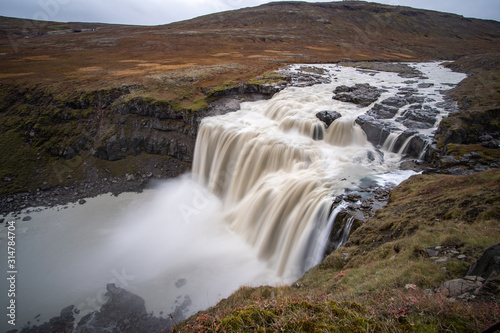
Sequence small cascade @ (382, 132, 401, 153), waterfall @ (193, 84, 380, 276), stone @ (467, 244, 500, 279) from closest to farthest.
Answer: stone @ (467, 244, 500, 279)
waterfall @ (193, 84, 380, 276)
small cascade @ (382, 132, 401, 153)

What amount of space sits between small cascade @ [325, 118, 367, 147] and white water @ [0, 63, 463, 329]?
77mm

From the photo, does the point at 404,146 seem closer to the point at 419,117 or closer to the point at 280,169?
the point at 419,117

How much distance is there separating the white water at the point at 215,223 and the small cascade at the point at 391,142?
0.52 metres

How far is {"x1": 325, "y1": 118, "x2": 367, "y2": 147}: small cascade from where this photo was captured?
63.4 feet

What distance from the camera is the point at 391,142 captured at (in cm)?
1786

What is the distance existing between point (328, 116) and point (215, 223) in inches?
483

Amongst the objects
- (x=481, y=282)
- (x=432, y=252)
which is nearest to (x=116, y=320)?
(x=432, y=252)

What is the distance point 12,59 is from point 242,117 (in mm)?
54093

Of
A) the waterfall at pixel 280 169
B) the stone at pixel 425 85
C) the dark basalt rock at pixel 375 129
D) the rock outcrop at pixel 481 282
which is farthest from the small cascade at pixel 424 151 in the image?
the stone at pixel 425 85

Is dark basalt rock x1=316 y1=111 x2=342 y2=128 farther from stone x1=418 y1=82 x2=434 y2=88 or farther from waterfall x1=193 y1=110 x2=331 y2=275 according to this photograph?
stone x1=418 y1=82 x2=434 y2=88

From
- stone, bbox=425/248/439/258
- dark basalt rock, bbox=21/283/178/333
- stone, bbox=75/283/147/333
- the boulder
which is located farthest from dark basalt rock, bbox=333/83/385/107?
stone, bbox=75/283/147/333

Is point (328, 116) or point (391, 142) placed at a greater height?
point (328, 116)

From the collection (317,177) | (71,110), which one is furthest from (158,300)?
(71,110)

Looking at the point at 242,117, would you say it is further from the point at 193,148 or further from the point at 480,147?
the point at 480,147
